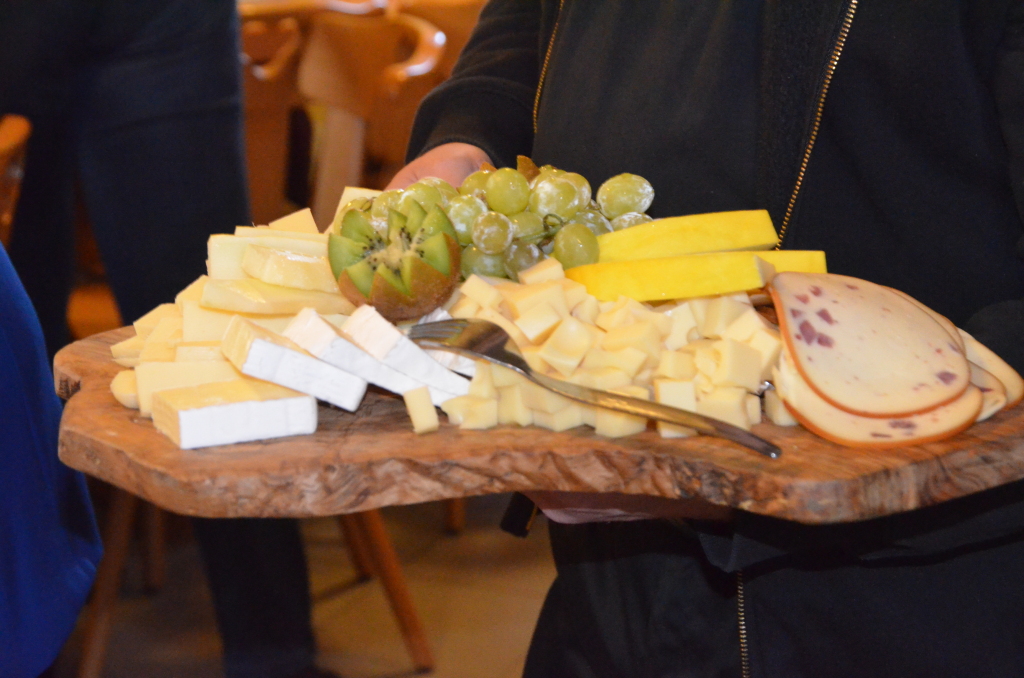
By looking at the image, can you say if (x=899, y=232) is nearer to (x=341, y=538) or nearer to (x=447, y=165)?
(x=447, y=165)

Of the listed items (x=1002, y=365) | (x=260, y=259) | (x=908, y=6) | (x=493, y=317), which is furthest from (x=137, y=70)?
(x=1002, y=365)

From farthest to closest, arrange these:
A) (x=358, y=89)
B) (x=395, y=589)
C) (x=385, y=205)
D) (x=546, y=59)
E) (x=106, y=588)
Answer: (x=358, y=89)
(x=395, y=589)
(x=106, y=588)
(x=546, y=59)
(x=385, y=205)

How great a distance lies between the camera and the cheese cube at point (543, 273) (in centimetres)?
84

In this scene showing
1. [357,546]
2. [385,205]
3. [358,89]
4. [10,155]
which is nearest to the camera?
[385,205]

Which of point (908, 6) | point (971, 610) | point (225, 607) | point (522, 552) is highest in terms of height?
point (908, 6)

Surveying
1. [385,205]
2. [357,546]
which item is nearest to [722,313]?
[385,205]

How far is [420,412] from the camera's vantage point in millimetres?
719

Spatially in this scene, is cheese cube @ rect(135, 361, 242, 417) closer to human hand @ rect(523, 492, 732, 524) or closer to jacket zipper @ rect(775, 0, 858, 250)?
human hand @ rect(523, 492, 732, 524)

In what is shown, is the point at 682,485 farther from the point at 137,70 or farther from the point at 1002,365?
the point at 137,70

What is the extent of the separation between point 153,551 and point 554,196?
1720 mm

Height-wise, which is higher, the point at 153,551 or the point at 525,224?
the point at 525,224

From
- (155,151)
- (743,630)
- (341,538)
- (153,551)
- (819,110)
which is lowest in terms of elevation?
(341,538)

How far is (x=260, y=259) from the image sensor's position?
861 millimetres

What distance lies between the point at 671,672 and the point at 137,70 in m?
1.48
